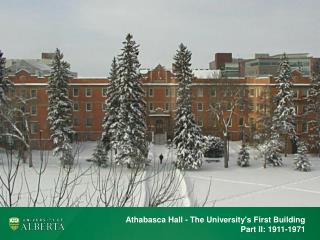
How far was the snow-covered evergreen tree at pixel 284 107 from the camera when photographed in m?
34.9

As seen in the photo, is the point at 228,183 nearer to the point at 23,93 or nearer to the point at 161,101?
the point at 161,101

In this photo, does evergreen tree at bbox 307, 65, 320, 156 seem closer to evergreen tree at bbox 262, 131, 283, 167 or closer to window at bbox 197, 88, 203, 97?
evergreen tree at bbox 262, 131, 283, 167

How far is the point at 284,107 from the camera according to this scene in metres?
35.1

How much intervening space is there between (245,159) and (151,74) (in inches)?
696

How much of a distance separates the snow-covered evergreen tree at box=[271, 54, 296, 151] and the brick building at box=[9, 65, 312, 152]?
5.06 meters

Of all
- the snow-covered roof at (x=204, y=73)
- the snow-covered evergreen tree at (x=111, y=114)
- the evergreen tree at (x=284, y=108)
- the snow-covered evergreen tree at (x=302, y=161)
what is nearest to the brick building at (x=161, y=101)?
the snow-covered roof at (x=204, y=73)

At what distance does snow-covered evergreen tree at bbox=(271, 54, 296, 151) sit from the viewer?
34906 millimetres

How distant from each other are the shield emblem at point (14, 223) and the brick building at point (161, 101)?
119 feet

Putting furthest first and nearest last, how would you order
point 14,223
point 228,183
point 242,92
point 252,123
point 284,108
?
point 252,123 → point 242,92 → point 284,108 → point 228,183 → point 14,223

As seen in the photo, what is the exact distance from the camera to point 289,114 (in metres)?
35.1


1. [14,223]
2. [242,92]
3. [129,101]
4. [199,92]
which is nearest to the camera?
[14,223]

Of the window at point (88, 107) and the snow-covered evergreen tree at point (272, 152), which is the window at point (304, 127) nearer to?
the snow-covered evergreen tree at point (272, 152)

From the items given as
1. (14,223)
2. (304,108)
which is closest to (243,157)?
(304,108)

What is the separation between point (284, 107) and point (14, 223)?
107 feet
